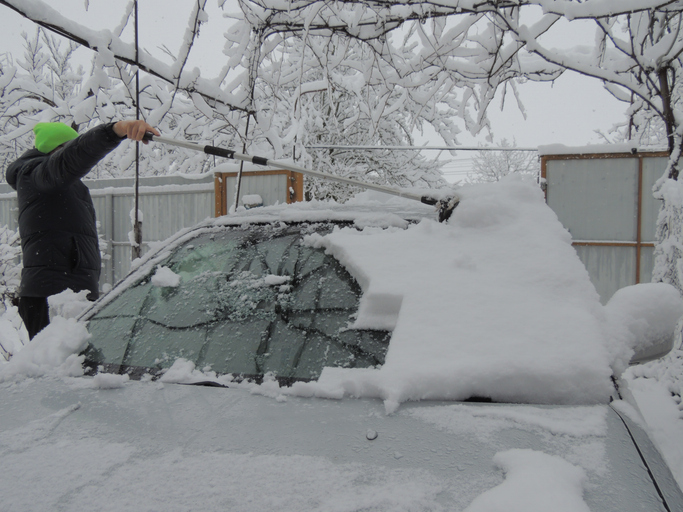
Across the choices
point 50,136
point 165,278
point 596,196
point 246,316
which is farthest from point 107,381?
point 596,196

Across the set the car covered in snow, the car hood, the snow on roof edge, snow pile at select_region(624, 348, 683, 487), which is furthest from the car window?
the snow on roof edge

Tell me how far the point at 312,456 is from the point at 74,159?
2244 millimetres

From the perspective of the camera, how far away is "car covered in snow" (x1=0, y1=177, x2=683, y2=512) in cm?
76

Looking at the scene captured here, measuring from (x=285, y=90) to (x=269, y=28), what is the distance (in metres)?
5.85

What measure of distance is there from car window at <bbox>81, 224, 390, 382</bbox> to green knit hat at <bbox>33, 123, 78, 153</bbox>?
5.70 feet

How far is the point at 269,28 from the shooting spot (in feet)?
12.4

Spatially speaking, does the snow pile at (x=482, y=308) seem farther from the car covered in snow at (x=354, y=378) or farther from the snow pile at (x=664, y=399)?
the snow pile at (x=664, y=399)

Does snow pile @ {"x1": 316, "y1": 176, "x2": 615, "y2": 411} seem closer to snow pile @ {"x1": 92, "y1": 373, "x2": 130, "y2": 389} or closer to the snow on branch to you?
snow pile @ {"x1": 92, "y1": 373, "x2": 130, "y2": 389}

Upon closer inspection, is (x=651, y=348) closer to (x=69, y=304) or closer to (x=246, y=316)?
(x=246, y=316)

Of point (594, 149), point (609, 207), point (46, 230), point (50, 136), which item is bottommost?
point (46, 230)

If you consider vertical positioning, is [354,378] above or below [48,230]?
below

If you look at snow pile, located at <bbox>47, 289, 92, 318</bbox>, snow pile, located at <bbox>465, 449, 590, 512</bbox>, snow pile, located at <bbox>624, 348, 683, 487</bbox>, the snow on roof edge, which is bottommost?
snow pile, located at <bbox>624, 348, 683, 487</bbox>

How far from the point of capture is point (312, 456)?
2.76ft

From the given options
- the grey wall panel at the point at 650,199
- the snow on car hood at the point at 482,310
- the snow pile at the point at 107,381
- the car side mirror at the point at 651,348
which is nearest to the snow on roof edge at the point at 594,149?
the grey wall panel at the point at 650,199
